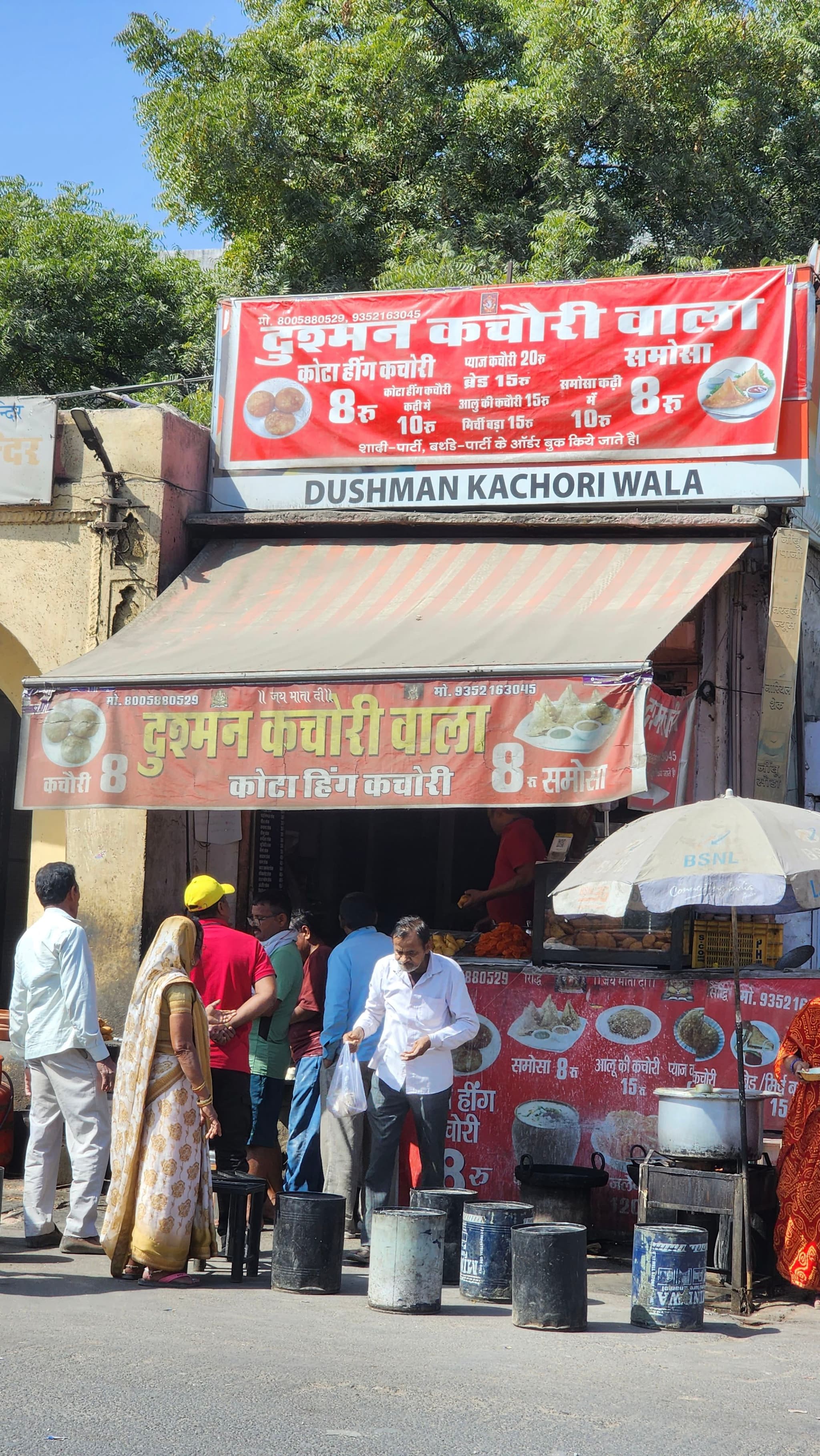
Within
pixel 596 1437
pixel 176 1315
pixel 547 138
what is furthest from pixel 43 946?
pixel 547 138

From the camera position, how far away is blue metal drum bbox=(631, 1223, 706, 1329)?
20.3ft

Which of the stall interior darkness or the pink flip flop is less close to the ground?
the stall interior darkness

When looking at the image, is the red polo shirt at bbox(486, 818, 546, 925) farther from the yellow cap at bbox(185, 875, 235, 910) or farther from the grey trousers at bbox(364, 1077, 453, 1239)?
the yellow cap at bbox(185, 875, 235, 910)

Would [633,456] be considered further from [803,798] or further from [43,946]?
[43,946]

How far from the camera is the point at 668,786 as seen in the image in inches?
313

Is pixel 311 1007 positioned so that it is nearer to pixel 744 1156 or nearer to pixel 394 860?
pixel 744 1156

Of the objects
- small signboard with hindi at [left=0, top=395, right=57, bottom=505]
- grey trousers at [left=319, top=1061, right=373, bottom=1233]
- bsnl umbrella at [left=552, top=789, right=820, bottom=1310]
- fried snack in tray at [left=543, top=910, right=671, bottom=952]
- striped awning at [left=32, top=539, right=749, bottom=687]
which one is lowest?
grey trousers at [left=319, top=1061, right=373, bottom=1233]

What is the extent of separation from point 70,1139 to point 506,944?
8.95 ft

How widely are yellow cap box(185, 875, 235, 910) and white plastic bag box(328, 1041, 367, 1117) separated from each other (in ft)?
3.15

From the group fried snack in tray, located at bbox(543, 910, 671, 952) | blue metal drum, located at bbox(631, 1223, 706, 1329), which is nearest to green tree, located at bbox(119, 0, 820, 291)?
fried snack in tray, located at bbox(543, 910, 671, 952)

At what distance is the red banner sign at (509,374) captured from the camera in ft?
29.9

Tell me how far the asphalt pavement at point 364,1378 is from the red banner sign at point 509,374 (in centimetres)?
515

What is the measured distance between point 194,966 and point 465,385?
4281 millimetres

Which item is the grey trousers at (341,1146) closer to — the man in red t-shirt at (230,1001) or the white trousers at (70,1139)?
the man in red t-shirt at (230,1001)
